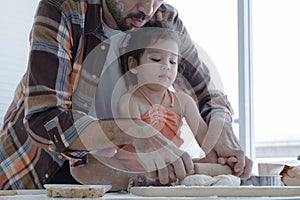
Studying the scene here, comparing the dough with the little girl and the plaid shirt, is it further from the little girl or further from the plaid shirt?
the little girl

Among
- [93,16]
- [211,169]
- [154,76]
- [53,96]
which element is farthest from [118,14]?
[211,169]

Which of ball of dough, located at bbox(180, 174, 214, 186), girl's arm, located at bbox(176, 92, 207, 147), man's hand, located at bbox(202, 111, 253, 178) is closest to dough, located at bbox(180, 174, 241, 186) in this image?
ball of dough, located at bbox(180, 174, 214, 186)

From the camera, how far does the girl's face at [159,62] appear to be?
130cm

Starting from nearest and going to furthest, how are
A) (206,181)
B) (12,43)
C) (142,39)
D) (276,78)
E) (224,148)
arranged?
1. (206,181)
2. (224,148)
3. (142,39)
4. (12,43)
5. (276,78)

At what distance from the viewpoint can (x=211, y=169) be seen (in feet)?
3.28

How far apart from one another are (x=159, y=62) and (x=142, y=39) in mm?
69

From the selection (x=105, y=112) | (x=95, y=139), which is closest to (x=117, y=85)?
(x=105, y=112)

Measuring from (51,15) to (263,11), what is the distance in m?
1.82

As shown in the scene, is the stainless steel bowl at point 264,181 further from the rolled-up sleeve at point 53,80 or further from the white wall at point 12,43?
the white wall at point 12,43

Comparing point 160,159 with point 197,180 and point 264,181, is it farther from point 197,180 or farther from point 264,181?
point 264,181

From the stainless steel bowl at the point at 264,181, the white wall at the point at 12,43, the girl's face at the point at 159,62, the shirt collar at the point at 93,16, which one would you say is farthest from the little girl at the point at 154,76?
the white wall at the point at 12,43

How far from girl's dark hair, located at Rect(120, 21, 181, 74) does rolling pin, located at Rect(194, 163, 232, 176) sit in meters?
0.35

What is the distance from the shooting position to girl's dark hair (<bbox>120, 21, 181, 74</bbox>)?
1.28 meters

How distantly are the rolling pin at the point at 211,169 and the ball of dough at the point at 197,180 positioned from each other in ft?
0.20
